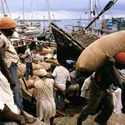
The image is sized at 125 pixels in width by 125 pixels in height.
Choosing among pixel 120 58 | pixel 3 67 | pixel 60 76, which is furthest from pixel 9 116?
pixel 60 76

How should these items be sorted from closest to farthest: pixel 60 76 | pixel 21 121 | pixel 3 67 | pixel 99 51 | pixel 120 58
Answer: pixel 21 121 → pixel 3 67 → pixel 120 58 → pixel 99 51 → pixel 60 76

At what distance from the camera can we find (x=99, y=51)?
16.2ft

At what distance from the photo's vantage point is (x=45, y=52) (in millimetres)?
A: 16562

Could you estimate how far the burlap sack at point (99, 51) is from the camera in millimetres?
4895

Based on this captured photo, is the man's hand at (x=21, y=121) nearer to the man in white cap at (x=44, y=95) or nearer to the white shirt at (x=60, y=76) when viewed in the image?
the man in white cap at (x=44, y=95)

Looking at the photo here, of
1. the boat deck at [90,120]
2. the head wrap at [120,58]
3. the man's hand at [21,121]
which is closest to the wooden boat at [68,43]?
the boat deck at [90,120]

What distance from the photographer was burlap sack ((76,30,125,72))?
4.89 m

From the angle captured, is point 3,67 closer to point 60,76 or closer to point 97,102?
point 97,102

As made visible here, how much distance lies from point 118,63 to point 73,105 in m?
3.20

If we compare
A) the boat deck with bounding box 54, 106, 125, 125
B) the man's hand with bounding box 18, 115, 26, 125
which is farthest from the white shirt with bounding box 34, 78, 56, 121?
the man's hand with bounding box 18, 115, 26, 125

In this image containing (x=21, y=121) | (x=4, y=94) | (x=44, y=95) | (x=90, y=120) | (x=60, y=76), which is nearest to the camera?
(x=4, y=94)

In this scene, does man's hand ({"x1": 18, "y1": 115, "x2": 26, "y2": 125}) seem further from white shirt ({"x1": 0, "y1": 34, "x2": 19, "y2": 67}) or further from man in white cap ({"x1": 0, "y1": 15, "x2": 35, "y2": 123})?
white shirt ({"x1": 0, "y1": 34, "x2": 19, "y2": 67})

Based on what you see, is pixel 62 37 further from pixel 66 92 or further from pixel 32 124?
pixel 32 124

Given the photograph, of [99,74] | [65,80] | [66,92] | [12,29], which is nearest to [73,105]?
[66,92]
